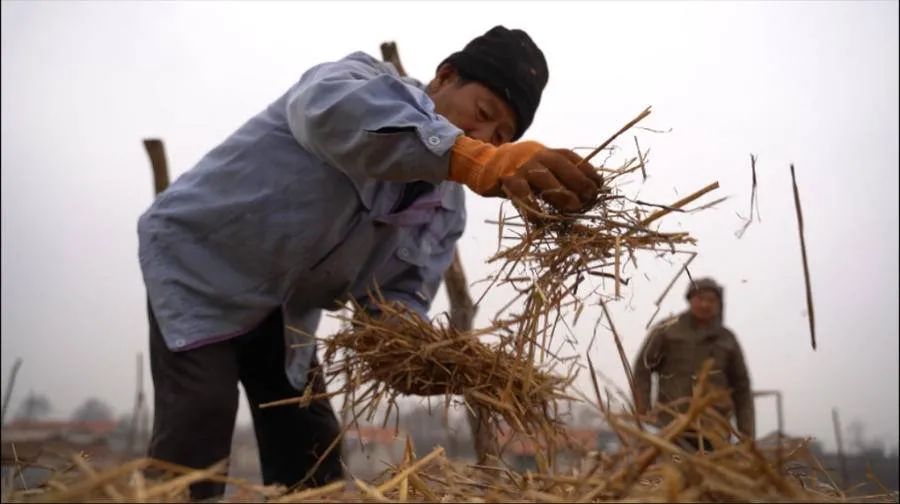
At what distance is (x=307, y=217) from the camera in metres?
2.07

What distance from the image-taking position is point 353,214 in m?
2.17

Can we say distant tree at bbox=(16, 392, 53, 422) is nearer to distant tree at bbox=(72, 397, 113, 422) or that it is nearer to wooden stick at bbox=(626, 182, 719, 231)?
distant tree at bbox=(72, 397, 113, 422)

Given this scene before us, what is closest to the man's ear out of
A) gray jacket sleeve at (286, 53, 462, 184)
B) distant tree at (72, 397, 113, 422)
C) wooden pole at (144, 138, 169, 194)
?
gray jacket sleeve at (286, 53, 462, 184)

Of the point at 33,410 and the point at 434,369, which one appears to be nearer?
the point at 434,369

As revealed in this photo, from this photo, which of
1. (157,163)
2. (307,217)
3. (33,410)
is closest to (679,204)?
(307,217)

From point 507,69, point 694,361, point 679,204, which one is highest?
point 507,69

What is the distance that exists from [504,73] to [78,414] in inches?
425

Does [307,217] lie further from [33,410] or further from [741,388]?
[33,410]

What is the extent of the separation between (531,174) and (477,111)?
0.73m

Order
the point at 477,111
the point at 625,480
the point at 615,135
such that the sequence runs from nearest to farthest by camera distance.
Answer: the point at 625,480 < the point at 615,135 < the point at 477,111

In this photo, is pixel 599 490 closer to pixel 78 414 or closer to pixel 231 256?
pixel 231 256

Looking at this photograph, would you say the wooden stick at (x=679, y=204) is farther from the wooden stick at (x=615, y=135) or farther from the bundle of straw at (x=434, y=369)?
the bundle of straw at (x=434, y=369)

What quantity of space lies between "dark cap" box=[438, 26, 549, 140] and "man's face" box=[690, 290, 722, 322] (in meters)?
2.56

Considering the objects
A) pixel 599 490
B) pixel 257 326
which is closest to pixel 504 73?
pixel 257 326
